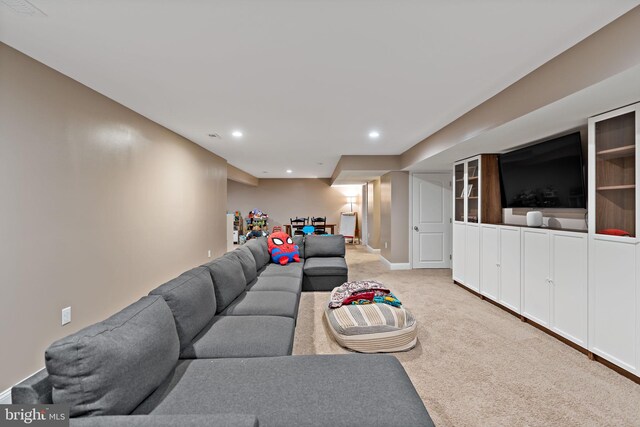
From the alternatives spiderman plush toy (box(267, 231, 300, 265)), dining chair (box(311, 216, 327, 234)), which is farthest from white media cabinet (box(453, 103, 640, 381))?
dining chair (box(311, 216, 327, 234))

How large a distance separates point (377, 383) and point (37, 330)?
246 centimetres

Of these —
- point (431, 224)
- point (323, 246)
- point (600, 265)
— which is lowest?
point (323, 246)

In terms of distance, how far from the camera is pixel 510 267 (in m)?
3.50

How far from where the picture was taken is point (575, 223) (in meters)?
3.10

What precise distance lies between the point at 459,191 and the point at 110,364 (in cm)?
497

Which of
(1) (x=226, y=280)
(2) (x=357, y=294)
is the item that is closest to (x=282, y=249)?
(2) (x=357, y=294)

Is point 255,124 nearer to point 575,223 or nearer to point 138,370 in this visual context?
point 138,370

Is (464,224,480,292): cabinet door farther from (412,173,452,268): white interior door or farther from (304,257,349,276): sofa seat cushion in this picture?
(304,257,349,276): sofa seat cushion

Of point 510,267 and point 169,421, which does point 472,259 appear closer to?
point 510,267

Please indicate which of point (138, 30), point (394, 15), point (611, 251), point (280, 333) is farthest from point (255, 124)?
point (611, 251)

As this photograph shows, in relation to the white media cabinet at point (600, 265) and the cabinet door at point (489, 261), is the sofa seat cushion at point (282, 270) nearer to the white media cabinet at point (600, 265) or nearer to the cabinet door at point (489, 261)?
the cabinet door at point (489, 261)

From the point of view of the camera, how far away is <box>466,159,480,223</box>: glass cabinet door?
4290mm

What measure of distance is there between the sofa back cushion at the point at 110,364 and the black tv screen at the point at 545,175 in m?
3.69

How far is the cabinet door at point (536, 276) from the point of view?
2.95 m
